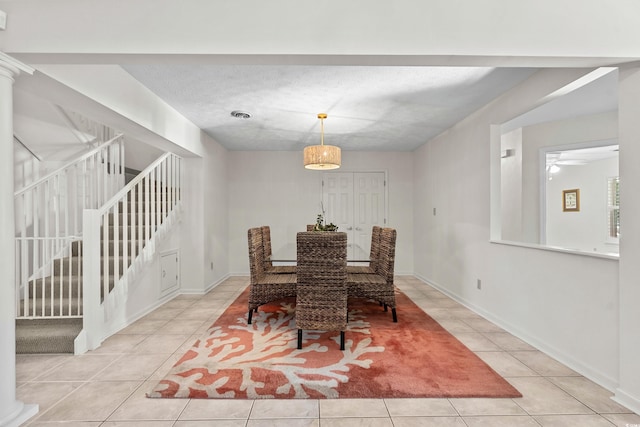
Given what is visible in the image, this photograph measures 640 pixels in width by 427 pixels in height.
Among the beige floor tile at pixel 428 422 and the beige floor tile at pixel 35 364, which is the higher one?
the beige floor tile at pixel 35 364

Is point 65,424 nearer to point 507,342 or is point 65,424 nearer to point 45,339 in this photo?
point 45,339

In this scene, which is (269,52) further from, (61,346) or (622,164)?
(61,346)

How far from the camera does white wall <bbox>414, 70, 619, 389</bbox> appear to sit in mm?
A: 2104

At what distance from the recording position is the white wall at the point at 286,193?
5902 mm

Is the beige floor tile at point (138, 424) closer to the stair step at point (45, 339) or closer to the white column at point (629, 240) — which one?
the stair step at point (45, 339)

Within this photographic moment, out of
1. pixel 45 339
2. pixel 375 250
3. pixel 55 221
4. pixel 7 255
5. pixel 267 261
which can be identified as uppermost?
pixel 55 221

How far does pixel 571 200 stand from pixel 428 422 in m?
5.47

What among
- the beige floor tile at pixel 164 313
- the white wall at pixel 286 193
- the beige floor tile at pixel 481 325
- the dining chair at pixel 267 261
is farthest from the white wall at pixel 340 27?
the white wall at pixel 286 193

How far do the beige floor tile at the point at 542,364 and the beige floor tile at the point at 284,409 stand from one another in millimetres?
1688

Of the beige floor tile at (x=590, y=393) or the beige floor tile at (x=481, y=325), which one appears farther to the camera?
the beige floor tile at (x=481, y=325)

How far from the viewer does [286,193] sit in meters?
5.94

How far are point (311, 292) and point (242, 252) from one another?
360cm

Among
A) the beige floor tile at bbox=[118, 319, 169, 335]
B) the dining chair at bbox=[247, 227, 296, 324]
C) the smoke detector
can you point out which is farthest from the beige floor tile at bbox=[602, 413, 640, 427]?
the smoke detector

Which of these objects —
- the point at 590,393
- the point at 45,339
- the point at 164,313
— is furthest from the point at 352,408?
the point at 164,313
